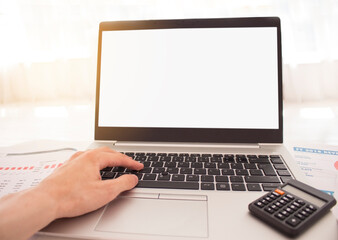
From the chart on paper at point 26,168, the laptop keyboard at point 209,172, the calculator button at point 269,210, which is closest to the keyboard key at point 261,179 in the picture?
the laptop keyboard at point 209,172

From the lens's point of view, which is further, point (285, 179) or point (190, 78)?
point (190, 78)

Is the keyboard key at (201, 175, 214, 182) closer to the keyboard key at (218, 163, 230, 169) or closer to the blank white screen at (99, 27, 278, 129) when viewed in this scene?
the keyboard key at (218, 163, 230, 169)

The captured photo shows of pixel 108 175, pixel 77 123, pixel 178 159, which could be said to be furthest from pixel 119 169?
pixel 77 123

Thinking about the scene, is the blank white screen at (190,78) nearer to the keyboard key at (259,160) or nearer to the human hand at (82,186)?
the keyboard key at (259,160)

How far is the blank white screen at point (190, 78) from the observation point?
25.0 inches

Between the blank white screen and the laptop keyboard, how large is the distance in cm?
9

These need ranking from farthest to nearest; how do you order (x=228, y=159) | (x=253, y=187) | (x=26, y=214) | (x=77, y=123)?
(x=77, y=123) < (x=228, y=159) < (x=253, y=187) < (x=26, y=214)

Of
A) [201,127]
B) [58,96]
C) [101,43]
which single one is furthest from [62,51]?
Answer: [201,127]

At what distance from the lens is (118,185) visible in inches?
17.7

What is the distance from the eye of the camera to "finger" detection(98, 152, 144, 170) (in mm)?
499

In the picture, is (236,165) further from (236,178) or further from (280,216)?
(280,216)

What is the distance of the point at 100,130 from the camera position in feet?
2.22

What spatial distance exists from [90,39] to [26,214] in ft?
4.58

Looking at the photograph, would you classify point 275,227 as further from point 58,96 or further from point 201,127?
point 58,96
